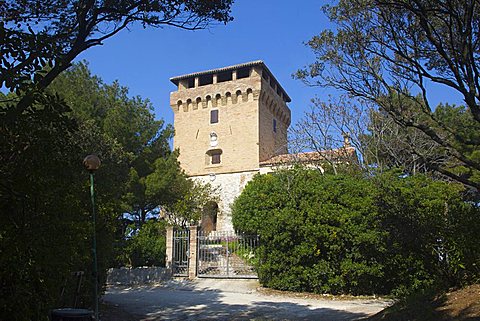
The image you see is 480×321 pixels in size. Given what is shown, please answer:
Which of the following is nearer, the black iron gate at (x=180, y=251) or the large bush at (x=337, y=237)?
the large bush at (x=337, y=237)

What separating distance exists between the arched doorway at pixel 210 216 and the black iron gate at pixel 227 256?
1371 centimetres

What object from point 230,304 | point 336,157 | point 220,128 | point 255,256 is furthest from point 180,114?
point 230,304

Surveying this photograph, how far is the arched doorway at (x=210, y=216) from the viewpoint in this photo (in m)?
31.5

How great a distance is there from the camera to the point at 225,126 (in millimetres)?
33406

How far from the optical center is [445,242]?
24.4ft

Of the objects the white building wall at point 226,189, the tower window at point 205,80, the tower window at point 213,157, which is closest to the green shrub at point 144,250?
the white building wall at point 226,189

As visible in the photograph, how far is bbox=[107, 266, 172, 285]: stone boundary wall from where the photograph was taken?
16.2m

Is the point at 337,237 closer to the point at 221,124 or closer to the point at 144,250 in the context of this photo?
the point at 144,250

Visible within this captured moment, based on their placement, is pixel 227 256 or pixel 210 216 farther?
pixel 210 216

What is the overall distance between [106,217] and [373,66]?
6.22m

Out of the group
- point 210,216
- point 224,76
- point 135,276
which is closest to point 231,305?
point 135,276

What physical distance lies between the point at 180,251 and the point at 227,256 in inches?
90.4

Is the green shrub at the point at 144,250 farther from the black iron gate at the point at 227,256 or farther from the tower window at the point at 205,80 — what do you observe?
the tower window at the point at 205,80

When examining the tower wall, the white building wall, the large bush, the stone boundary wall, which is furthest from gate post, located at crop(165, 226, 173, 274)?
the tower wall
